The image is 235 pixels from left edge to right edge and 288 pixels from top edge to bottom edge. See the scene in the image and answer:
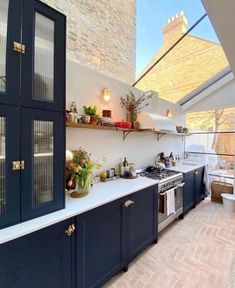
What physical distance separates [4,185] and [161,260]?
6.84 ft

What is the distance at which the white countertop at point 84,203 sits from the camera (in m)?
1.14

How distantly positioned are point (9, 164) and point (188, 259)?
238cm

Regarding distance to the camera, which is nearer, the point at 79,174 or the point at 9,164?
the point at 9,164

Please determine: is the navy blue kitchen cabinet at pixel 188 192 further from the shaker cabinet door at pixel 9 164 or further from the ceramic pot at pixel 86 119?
the shaker cabinet door at pixel 9 164

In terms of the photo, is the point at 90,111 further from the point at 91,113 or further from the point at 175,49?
the point at 175,49

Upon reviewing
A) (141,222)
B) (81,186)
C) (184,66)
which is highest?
(184,66)

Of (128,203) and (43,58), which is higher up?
(43,58)

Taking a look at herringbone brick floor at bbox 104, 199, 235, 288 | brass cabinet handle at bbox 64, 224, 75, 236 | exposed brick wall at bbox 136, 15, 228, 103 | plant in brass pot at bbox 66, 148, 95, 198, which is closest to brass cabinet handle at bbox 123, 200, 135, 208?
plant in brass pot at bbox 66, 148, 95, 198

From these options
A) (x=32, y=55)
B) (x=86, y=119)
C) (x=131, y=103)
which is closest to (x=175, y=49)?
(x=131, y=103)

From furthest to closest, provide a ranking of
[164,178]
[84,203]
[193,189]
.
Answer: [193,189], [164,178], [84,203]

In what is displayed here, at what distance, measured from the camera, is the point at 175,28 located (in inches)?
141

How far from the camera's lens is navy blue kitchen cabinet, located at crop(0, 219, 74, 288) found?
109cm

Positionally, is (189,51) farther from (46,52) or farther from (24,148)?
(24,148)

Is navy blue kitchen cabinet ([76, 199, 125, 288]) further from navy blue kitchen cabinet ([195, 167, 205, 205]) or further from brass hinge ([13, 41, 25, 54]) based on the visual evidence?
navy blue kitchen cabinet ([195, 167, 205, 205])
